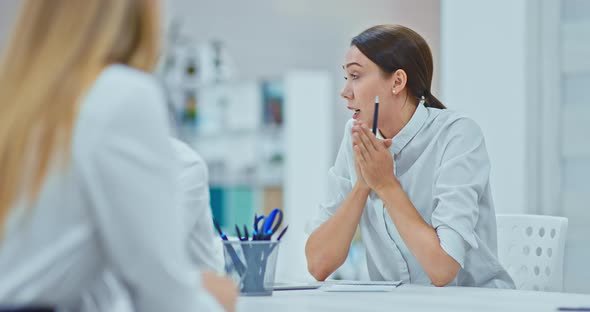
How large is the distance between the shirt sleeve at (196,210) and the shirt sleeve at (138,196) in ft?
1.72

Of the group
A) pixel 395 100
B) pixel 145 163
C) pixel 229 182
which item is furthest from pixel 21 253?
pixel 229 182

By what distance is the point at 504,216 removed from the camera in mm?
2094

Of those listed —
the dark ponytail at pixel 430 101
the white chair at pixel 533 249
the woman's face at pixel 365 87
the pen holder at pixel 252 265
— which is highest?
the woman's face at pixel 365 87

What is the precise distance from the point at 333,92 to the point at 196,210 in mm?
5282

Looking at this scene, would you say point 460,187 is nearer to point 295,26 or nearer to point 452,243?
point 452,243

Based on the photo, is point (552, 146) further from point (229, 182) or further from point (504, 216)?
point (229, 182)

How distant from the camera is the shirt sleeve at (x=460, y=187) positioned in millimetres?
1810

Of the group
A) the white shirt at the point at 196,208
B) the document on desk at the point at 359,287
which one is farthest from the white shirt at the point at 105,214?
the document on desk at the point at 359,287

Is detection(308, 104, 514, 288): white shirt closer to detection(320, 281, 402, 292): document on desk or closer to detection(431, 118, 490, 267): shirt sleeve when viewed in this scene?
detection(431, 118, 490, 267): shirt sleeve

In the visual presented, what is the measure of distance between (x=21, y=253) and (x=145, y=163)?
0.50ft

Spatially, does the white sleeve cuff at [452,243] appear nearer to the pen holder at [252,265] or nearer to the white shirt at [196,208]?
the pen holder at [252,265]

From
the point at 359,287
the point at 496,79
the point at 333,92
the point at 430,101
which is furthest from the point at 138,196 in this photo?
the point at 333,92

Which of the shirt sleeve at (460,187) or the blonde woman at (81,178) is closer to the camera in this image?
the blonde woman at (81,178)

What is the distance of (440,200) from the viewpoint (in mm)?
1861
